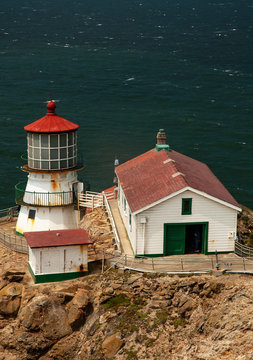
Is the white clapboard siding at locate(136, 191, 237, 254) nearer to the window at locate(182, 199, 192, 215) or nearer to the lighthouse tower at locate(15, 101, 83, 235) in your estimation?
the window at locate(182, 199, 192, 215)

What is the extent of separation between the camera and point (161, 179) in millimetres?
35094

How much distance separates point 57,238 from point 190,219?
6941 mm

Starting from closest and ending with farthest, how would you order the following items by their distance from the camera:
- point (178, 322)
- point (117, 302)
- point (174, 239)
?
point (178, 322) < point (117, 302) < point (174, 239)

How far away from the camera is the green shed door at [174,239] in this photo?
33.7 metres

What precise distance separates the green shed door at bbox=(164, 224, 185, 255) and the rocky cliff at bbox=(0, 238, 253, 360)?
2562 millimetres

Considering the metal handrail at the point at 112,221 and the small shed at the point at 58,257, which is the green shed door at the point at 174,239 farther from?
the small shed at the point at 58,257

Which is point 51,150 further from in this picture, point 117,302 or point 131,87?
point 131,87

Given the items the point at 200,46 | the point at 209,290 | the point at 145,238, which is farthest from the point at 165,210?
the point at 200,46

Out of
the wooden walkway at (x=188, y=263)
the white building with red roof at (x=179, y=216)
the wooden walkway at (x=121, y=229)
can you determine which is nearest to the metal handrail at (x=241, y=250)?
the white building with red roof at (x=179, y=216)

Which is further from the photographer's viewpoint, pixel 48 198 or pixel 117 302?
pixel 48 198

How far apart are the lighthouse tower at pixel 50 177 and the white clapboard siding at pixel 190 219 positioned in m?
8.59

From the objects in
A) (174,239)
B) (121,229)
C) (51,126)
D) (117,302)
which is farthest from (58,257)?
(51,126)

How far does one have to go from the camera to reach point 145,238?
3356 centimetres

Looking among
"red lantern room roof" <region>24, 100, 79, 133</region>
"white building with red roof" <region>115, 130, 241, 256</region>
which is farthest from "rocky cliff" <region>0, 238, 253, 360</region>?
"red lantern room roof" <region>24, 100, 79, 133</region>
